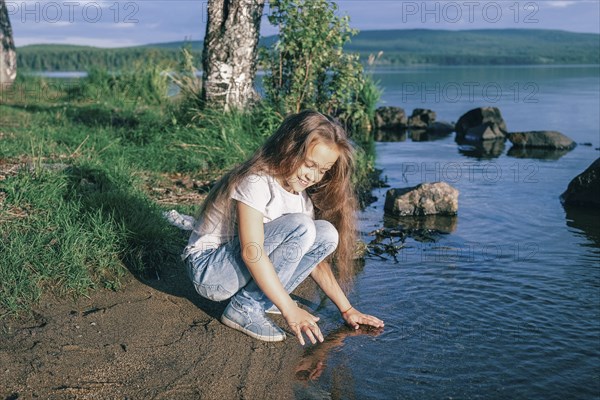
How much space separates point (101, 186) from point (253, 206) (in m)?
2.66

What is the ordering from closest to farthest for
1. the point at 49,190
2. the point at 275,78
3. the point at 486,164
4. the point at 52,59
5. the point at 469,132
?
the point at 49,190 < the point at 275,78 < the point at 486,164 < the point at 469,132 < the point at 52,59

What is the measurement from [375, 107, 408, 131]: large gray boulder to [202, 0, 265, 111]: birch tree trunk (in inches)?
270

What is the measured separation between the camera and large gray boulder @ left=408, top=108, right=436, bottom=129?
52.0 ft

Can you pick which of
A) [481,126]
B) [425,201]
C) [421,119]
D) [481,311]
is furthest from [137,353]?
[421,119]

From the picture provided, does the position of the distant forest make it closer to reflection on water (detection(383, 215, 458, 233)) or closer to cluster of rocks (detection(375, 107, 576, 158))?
cluster of rocks (detection(375, 107, 576, 158))

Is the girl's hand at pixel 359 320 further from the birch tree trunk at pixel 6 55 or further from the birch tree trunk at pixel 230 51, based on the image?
the birch tree trunk at pixel 6 55

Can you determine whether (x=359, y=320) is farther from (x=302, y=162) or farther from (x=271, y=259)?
(x=302, y=162)

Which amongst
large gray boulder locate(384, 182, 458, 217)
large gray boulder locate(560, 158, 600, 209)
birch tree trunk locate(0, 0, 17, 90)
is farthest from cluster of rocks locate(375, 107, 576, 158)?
birch tree trunk locate(0, 0, 17, 90)

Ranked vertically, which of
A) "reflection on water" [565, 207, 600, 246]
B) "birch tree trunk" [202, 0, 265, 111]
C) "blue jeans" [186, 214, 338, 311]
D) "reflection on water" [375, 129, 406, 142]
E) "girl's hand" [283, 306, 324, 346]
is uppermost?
"birch tree trunk" [202, 0, 265, 111]

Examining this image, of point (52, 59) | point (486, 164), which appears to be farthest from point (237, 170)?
point (52, 59)

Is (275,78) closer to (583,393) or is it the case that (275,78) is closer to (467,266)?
(467,266)

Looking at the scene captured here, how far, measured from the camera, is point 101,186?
580 cm

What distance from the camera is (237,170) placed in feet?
12.3

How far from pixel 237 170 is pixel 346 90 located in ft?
19.5
